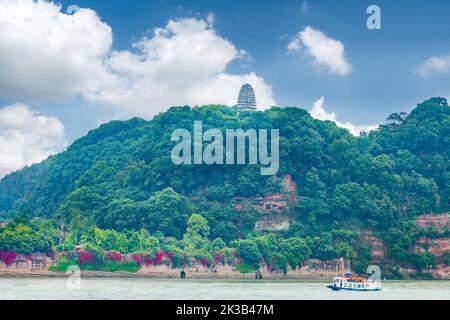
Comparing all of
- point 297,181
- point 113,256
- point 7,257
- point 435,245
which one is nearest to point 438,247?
point 435,245

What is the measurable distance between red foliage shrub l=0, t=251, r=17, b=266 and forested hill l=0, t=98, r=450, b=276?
27.9 ft

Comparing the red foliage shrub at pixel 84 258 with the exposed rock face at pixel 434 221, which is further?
the exposed rock face at pixel 434 221

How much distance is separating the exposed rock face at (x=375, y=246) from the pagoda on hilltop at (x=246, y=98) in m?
41.0

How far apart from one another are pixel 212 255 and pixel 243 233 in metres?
6.62

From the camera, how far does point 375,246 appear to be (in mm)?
78562

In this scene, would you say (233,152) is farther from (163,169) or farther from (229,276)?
(229,276)

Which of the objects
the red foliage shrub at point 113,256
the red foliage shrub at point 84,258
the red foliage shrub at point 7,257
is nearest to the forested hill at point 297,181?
the red foliage shrub at point 113,256

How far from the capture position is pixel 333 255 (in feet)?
247

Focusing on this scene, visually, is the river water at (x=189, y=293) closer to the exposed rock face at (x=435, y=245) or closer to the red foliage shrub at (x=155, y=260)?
the red foliage shrub at (x=155, y=260)

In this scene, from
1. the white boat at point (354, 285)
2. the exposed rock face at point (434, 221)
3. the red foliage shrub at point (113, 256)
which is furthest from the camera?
the exposed rock face at point (434, 221)

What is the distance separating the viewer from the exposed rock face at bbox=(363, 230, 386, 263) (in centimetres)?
7688

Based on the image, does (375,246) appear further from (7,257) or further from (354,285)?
(7,257)

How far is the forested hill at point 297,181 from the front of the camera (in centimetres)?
7756
